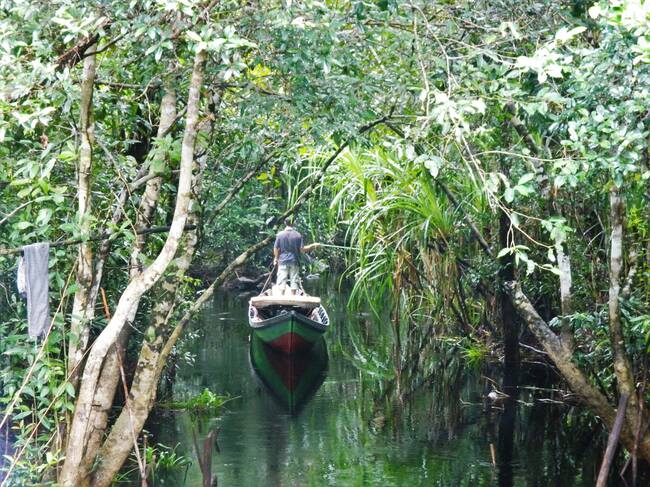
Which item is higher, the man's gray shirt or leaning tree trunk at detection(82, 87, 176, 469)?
the man's gray shirt

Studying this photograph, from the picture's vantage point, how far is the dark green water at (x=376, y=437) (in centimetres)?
902

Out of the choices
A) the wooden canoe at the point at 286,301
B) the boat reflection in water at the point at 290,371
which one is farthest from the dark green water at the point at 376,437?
the wooden canoe at the point at 286,301

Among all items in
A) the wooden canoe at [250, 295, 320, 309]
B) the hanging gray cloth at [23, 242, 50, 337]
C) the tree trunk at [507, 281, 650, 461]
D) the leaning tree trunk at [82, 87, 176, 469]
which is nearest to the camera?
the hanging gray cloth at [23, 242, 50, 337]

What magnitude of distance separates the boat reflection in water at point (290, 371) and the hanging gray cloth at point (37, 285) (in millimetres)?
6798

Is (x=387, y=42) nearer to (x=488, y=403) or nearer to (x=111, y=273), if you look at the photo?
(x=111, y=273)

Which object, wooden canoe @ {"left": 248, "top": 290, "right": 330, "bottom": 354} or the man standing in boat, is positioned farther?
the man standing in boat

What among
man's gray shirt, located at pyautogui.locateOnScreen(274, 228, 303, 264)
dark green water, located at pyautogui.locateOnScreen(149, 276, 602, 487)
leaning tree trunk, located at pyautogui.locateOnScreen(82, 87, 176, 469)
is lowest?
dark green water, located at pyautogui.locateOnScreen(149, 276, 602, 487)

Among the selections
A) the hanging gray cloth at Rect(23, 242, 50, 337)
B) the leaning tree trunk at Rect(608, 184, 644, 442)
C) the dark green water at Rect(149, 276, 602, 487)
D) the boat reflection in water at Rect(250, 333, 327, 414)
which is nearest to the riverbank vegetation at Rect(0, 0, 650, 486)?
the leaning tree trunk at Rect(608, 184, 644, 442)

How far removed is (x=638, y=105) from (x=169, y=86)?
10.6 ft

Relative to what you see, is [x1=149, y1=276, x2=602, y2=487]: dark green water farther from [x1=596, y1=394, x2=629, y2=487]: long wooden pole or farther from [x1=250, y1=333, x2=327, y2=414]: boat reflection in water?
[x1=596, y1=394, x2=629, y2=487]: long wooden pole

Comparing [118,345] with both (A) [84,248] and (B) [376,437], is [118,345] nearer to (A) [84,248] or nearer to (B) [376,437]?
(A) [84,248]

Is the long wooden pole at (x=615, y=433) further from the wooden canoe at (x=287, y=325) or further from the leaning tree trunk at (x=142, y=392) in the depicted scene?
the wooden canoe at (x=287, y=325)

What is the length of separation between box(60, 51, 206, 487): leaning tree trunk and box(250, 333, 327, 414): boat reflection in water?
629cm

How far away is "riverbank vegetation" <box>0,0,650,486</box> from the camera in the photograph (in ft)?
19.3
